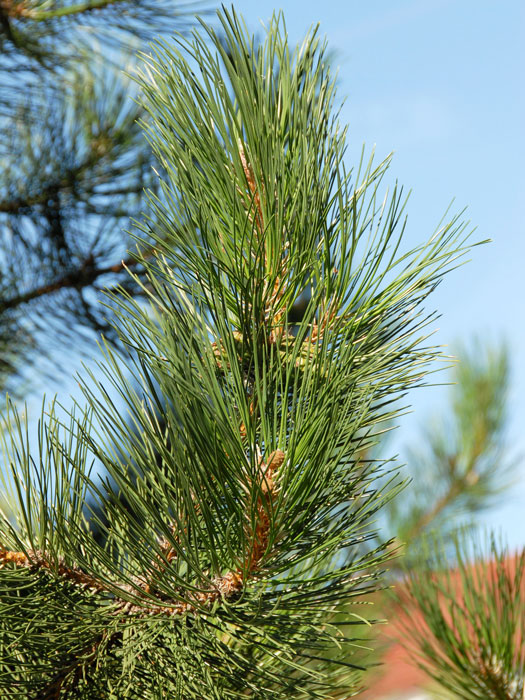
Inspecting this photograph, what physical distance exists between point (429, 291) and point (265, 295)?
13 cm

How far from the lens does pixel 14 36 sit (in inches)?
60.2

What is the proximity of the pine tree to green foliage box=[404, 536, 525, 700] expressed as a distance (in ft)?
1.73

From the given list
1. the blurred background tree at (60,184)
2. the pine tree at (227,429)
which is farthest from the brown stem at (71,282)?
the pine tree at (227,429)

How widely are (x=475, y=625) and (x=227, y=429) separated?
74 cm

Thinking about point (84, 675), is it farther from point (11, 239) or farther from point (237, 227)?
point (11, 239)

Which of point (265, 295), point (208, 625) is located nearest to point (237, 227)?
point (265, 295)

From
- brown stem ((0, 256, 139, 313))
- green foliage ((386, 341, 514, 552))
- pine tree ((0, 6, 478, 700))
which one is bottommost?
pine tree ((0, 6, 478, 700))

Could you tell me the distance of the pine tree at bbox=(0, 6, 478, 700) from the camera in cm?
49

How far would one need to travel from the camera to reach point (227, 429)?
48 cm

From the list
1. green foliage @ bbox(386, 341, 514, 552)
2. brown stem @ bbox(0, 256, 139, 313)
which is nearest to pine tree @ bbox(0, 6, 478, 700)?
brown stem @ bbox(0, 256, 139, 313)

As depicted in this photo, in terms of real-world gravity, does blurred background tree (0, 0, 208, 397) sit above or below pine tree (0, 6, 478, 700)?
above

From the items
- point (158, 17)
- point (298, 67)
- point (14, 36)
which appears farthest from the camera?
point (158, 17)

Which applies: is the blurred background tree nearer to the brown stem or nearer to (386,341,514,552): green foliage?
the brown stem

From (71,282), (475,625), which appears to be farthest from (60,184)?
(475,625)
